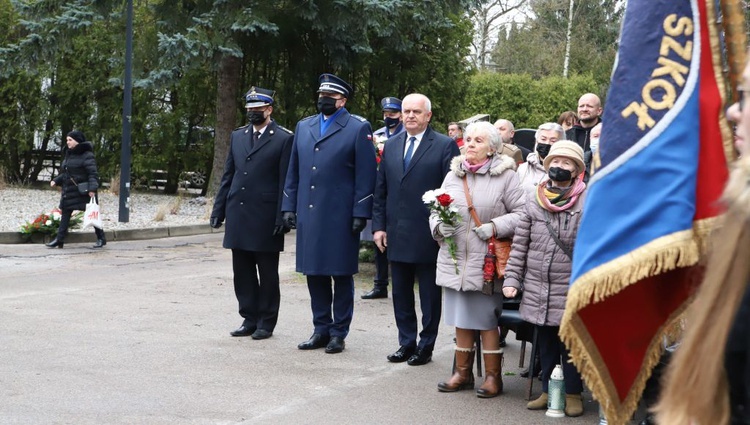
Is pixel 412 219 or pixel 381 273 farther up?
pixel 412 219

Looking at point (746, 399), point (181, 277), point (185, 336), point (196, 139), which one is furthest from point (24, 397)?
point (196, 139)

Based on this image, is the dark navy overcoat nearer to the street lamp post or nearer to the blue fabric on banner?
the blue fabric on banner

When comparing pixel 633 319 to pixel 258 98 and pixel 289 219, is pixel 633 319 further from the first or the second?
pixel 258 98

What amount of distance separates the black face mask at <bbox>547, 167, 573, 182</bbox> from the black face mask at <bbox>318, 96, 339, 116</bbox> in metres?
2.57

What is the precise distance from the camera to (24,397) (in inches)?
268

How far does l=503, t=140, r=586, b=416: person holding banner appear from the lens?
22.5 feet

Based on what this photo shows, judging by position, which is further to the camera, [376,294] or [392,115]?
[392,115]

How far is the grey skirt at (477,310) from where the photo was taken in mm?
7375

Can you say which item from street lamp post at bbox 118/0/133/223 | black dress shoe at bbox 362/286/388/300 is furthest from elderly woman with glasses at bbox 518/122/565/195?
street lamp post at bbox 118/0/133/223

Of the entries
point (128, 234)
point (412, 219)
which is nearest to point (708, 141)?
point (412, 219)

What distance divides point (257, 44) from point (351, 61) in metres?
2.45

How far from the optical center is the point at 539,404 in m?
7.08

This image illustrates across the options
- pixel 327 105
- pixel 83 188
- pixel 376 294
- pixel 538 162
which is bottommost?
pixel 376 294

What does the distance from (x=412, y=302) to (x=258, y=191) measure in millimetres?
1743
